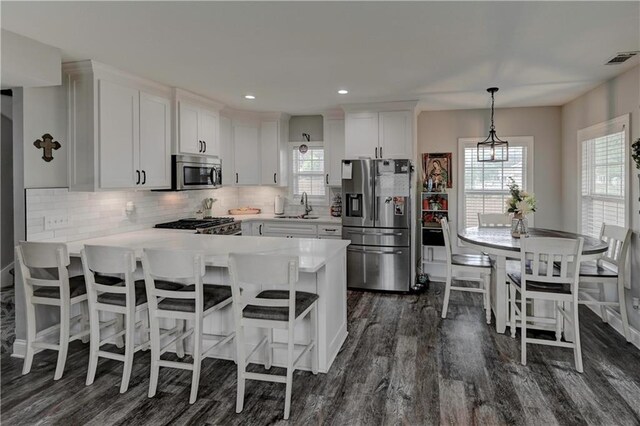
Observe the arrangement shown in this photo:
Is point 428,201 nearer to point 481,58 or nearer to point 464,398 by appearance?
point 481,58

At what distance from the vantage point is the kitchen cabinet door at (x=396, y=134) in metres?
5.30

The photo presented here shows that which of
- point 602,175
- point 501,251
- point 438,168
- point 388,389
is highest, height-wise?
point 438,168

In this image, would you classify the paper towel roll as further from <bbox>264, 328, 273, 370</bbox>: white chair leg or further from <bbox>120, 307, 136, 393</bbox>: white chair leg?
<bbox>120, 307, 136, 393</bbox>: white chair leg

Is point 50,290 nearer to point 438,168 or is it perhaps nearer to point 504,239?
point 504,239

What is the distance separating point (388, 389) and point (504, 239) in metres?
2.03

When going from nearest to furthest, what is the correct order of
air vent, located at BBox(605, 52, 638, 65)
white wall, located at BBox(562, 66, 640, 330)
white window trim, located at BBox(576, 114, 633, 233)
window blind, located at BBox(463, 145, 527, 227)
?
1. air vent, located at BBox(605, 52, 638, 65)
2. white wall, located at BBox(562, 66, 640, 330)
3. white window trim, located at BBox(576, 114, 633, 233)
4. window blind, located at BBox(463, 145, 527, 227)

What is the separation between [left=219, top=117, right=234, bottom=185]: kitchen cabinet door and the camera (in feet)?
18.8

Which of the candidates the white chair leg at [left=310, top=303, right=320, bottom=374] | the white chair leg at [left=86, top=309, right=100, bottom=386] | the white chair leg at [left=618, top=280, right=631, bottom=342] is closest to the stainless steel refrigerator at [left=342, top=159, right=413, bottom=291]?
the white chair leg at [left=618, top=280, right=631, bottom=342]

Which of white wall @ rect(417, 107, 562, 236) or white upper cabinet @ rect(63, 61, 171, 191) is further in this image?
white wall @ rect(417, 107, 562, 236)

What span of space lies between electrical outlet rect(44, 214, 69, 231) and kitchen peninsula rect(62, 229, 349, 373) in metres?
0.19

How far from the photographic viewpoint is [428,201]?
5820 mm

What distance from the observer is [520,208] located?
4.12m

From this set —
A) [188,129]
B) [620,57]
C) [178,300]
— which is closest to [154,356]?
[178,300]

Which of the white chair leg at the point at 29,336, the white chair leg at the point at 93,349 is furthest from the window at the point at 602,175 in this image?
the white chair leg at the point at 29,336
